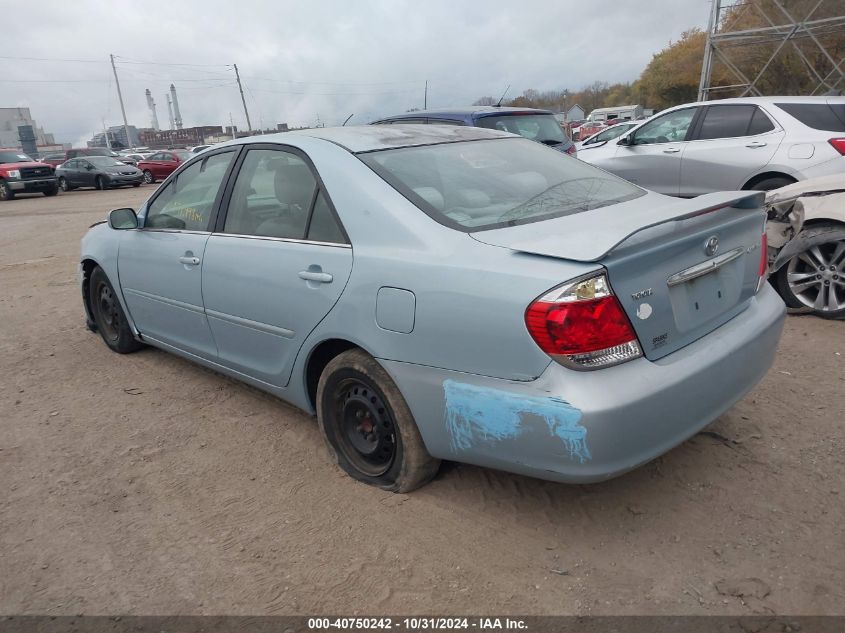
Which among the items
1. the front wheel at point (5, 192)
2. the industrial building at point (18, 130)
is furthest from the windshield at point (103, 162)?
the industrial building at point (18, 130)

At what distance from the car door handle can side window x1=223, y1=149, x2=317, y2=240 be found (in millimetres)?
227

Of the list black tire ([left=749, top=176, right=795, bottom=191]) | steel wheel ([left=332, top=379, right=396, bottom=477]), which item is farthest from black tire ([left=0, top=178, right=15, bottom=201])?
steel wheel ([left=332, top=379, right=396, bottom=477])

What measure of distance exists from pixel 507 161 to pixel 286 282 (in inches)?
49.7

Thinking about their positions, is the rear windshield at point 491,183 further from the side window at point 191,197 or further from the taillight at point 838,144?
the taillight at point 838,144

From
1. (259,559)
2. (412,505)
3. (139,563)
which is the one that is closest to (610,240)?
(412,505)

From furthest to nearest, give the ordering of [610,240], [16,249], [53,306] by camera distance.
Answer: [16,249], [53,306], [610,240]

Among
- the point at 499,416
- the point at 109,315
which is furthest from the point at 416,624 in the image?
the point at 109,315

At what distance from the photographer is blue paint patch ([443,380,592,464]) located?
222 cm

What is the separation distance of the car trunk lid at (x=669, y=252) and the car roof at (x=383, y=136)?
95 cm

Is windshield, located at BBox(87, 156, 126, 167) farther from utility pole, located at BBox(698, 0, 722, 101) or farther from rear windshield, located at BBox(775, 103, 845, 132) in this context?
rear windshield, located at BBox(775, 103, 845, 132)

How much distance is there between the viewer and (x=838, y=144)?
21.8ft

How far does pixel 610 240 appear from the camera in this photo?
2.28 metres

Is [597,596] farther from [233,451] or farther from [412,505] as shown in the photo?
[233,451]

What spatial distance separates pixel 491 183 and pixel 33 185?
24.3 m
